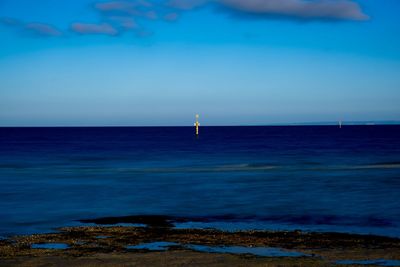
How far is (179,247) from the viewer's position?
842 inches

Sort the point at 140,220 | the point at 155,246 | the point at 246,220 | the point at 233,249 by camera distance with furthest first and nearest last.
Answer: the point at 140,220 → the point at 246,220 → the point at 155,246 → the point at 233,249

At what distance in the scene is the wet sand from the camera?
1855cm

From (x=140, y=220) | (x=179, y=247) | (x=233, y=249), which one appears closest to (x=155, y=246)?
(x=179, y=247)

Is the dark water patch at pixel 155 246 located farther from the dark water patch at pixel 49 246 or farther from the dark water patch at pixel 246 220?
the dark water patch at pixel 246 220

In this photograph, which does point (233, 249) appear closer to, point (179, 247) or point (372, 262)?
point (179, 247)

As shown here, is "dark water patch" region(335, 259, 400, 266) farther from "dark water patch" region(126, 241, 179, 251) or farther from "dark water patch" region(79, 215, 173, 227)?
"dark water patch" region(79, 215, 173, 227)

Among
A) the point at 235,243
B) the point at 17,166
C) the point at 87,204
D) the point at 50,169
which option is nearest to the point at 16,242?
the point at 235,243

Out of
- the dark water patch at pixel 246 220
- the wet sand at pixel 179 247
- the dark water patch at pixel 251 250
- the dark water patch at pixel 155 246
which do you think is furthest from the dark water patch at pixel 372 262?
the dark water patch at pixel 246 220

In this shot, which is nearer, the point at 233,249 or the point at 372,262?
the point at 372,262

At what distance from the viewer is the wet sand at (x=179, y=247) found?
1855 centimetres

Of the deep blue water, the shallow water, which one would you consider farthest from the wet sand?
the deep blue water

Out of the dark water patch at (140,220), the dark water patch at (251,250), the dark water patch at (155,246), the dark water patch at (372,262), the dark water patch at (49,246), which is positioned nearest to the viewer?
the dark water patch at (372,262)

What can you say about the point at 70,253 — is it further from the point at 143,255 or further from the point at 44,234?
the point at 44,234

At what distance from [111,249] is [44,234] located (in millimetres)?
5539
